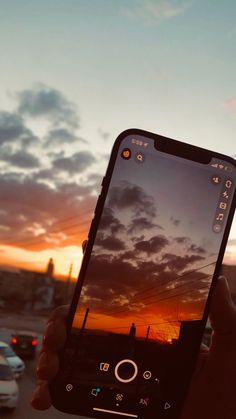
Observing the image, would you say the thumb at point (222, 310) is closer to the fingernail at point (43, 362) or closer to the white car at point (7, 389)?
the fingernail at point (43, 362)

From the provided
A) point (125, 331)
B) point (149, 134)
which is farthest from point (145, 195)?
point (125, 331)

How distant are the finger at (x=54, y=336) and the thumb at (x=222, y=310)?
0.84m

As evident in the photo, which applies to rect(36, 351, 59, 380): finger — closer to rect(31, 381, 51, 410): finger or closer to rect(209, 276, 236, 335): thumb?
rect(31, 381, 51, 410): finger

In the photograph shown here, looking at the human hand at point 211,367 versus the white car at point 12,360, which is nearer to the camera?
the human hand at point 211,367

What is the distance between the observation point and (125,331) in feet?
9.40

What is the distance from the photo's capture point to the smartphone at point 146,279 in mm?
2805

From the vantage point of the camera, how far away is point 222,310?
2.98 metres

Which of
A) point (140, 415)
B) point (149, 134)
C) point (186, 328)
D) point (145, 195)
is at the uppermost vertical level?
point (149, 134)

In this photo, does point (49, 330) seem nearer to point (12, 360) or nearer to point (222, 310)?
point (222, 310)

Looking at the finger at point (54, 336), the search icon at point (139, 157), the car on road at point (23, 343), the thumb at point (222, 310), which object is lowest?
the car on road at point (23, 343)

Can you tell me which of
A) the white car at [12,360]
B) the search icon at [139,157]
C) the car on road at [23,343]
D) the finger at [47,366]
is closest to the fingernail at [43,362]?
the finger at [47,366]

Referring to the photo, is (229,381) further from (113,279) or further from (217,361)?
(113,279)

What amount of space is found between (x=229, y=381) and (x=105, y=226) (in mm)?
1042

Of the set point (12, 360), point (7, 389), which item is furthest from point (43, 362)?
point (12, 360)
